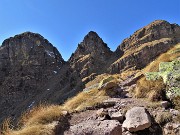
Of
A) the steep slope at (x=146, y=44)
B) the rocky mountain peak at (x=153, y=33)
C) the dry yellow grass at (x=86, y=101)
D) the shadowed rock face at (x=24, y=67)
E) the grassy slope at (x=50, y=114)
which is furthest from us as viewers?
the shadowed rock face at (x=24, y=67)

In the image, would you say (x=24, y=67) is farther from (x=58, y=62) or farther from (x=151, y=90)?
(x=151, y=90)

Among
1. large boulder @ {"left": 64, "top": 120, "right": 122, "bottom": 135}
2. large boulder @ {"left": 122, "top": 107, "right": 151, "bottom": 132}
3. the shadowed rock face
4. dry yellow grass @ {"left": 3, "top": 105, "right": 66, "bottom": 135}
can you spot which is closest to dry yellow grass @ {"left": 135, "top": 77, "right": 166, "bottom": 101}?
large boulder @ {"left": 122, "top": 107, "right": 151, "bottom": 132}

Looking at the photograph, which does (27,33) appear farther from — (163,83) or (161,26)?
(163,83)

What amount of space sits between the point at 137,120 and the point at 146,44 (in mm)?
121754

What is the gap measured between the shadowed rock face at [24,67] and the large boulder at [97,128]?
149655mm

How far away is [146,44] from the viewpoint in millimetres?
128125

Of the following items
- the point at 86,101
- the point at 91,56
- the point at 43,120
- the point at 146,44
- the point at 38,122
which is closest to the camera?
the point at 38,122

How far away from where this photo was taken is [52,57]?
185500 millimetres

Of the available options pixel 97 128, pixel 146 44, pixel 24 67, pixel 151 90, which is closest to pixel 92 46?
pixel 146 44

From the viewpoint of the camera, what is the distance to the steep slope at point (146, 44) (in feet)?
398

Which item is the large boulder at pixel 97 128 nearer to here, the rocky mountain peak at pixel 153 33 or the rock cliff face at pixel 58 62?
the rock cliff face at pixel 58 62

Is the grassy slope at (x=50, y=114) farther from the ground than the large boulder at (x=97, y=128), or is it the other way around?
the grassy slope at (x=50, y=114)

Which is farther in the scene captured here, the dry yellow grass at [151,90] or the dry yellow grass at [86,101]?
the dry yellow grass at [86,101]

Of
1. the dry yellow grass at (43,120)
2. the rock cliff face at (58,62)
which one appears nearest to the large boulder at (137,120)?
the dry yellow grass at (43,120)
